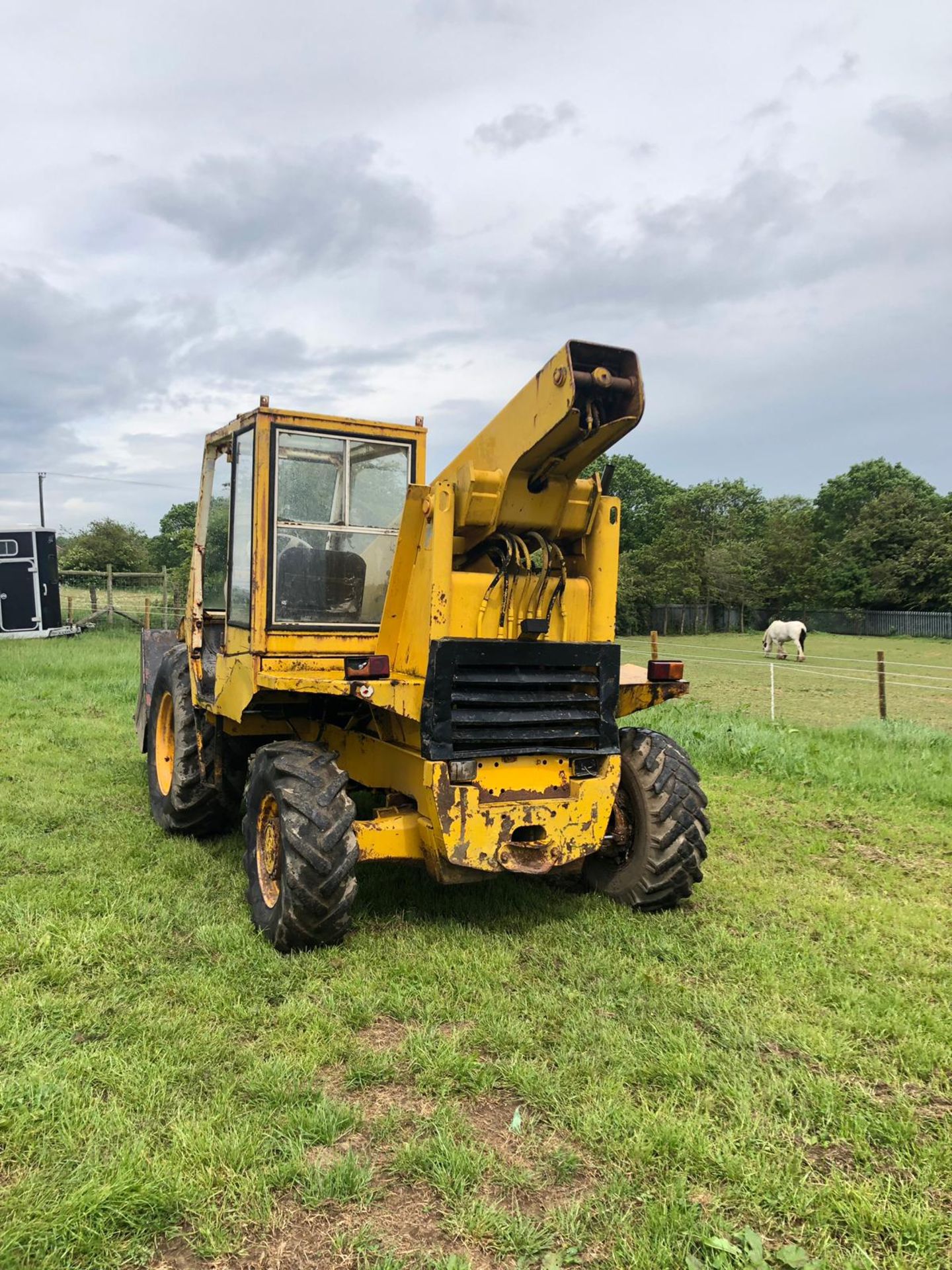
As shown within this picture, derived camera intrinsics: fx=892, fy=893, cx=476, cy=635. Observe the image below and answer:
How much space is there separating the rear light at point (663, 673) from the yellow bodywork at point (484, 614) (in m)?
0.08

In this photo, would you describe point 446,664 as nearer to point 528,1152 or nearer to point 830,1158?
point 528,1152

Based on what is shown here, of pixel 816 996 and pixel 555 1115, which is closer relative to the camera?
pixel 555 1115

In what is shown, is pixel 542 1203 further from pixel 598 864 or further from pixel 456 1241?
pixel 598 864

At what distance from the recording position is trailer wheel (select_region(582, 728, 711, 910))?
15.2 feet

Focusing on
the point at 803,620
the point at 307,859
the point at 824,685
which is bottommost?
the point at 824,685

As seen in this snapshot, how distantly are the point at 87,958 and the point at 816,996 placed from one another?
128 inches

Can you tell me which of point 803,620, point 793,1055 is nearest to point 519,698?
point 793,1055

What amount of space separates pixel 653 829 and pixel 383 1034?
5.90 feet

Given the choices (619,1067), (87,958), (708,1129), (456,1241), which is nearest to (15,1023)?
(87,958)

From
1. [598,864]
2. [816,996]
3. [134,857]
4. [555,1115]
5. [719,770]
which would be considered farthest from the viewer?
[719,770]

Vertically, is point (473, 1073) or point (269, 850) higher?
point (269, 850)

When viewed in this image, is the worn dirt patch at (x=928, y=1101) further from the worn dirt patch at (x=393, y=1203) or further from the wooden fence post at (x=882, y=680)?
the wooden fence post at (x=882, y=680)

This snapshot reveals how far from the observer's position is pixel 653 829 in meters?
4.66

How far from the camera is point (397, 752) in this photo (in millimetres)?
4605
